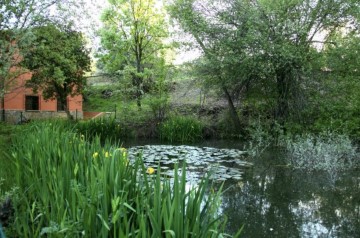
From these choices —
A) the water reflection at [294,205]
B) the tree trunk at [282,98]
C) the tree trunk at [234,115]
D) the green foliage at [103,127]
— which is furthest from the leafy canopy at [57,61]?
the water reflection at [294,205]

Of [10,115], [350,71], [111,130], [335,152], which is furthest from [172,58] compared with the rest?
[10,115]

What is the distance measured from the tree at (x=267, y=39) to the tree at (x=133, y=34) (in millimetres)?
7090

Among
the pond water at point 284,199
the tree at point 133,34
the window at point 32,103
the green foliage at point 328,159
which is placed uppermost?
the tree at point 133,34

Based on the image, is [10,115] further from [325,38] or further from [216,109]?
[325,38]

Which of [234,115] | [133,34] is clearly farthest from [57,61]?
[234,115]

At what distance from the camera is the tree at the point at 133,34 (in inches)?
809

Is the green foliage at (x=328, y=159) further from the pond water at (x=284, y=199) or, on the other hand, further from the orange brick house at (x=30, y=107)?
the orange brick house at (x=30, y=107)

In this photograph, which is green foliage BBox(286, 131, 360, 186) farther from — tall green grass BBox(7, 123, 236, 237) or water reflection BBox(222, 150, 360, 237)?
tall green grass BBox(7, 123, 236, 237)

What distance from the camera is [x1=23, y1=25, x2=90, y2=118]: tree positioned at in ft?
47.5

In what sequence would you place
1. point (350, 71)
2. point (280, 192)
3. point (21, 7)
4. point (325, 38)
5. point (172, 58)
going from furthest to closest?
point (172, 58) < point (325, 38) < point (350, 71) < point (21, 7) < point (280, 192)

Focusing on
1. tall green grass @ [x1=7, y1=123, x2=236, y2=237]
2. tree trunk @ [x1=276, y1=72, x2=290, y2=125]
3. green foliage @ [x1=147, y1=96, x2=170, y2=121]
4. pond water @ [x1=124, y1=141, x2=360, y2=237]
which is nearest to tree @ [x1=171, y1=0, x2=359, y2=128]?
tree trunk @ [x1=276, y1=72, x2=290, y2=125]

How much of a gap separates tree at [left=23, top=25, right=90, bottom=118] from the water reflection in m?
10.4

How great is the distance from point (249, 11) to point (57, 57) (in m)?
9.18

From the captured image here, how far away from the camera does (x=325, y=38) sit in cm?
1324
